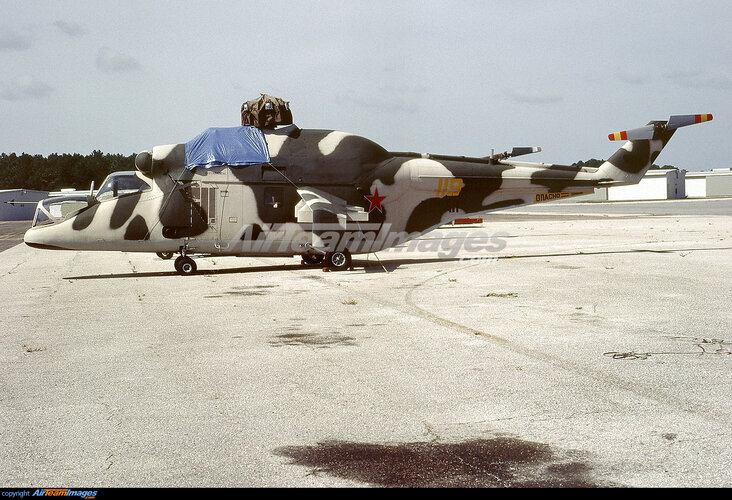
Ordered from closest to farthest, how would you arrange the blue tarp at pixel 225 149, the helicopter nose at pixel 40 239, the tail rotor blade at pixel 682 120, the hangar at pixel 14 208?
the helicopter nose at pixel 40 239 < the blue tarp at pixel 225 149 < the tail rotor blade at pixel 682 120 < the hangar at pixel 14 208

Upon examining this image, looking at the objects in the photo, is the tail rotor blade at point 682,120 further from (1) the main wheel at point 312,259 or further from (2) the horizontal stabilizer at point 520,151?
(1) the main wheel at point 312,259

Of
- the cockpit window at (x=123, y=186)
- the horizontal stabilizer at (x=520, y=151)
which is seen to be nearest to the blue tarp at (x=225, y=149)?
the cockpit window at (x=123, y=186)

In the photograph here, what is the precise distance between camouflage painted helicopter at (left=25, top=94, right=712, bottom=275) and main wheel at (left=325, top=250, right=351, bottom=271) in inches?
1.2

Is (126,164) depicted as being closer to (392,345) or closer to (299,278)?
(299,278)

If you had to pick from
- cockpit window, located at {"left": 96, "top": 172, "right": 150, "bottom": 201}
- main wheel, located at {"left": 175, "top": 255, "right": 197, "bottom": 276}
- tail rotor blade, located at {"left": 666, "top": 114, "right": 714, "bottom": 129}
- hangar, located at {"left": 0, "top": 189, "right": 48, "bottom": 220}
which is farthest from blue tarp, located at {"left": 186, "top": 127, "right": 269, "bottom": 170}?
hangar, located at {"left": 0, "top": 189, "right": 48, "bottom": 220}

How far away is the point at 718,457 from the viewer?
4879 millimetres

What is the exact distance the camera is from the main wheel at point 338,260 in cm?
1977

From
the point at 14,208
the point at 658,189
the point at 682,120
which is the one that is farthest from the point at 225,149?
the point at 658,189

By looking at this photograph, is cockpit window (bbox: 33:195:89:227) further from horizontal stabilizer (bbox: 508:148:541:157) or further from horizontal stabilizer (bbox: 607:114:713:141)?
horizontal stabilizer (bbox: 607:114:713:141)

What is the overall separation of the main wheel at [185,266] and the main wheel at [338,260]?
3.62 metres

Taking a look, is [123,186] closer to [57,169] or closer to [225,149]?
[225,149]

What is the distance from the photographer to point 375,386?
7.11 m

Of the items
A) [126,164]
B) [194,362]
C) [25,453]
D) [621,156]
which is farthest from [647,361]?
[126,164]

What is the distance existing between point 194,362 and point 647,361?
504 centimetres
